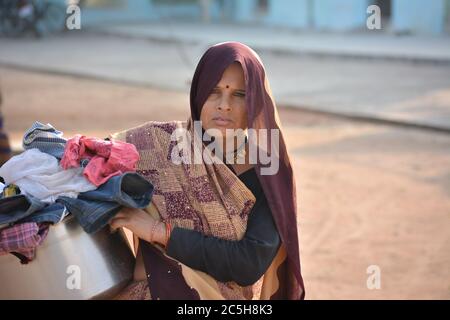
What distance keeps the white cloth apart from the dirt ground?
223 cm

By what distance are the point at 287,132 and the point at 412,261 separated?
12.5 feet

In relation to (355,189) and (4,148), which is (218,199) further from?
(355,189)

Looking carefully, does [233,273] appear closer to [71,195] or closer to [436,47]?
[71,195]

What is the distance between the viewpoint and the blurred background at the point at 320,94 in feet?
15.9

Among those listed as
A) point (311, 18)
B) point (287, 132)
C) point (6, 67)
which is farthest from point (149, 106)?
point (311, 18)

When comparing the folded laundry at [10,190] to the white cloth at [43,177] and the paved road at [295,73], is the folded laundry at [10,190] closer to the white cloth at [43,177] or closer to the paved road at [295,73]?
the white cloth at [43,177]

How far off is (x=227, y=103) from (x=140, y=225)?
16.7 inches

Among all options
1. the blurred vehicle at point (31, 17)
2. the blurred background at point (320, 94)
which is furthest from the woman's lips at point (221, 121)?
the blurred vehicle at point (31, 17)

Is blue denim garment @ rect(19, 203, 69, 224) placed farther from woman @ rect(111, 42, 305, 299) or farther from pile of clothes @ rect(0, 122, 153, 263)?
woman @ rect(111, 42, 305, 299)

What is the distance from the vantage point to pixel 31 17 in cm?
1838

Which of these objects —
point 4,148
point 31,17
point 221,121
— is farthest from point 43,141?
point 31,17

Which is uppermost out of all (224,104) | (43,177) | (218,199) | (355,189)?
(224,104)
